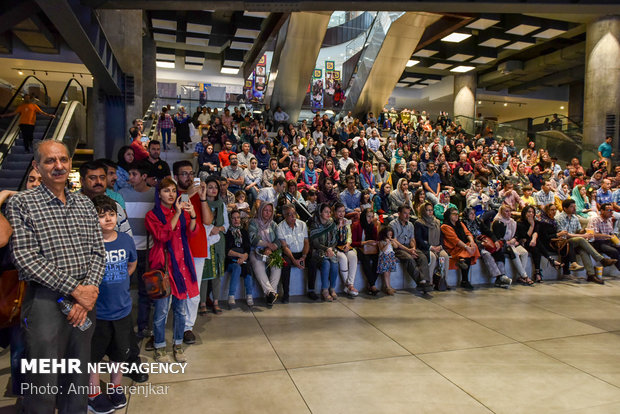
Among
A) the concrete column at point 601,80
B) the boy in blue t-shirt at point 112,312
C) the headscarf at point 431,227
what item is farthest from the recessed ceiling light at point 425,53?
the boy in blue t-shirt at point 112,312

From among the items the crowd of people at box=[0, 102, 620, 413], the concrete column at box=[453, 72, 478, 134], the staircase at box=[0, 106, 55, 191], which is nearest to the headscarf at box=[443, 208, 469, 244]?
the crowd of people at box=[0, 102, 620, 413]

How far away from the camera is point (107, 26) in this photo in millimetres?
12992

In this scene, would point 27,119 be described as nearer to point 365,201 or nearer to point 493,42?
point 365,201

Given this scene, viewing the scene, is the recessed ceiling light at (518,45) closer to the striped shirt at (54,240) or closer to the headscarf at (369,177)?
the headscarf at (369,177)

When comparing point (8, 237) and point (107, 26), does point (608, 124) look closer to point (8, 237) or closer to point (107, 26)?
point (107, 26)

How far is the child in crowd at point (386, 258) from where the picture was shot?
6.58 m

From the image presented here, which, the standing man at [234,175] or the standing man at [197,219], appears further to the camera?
the standing man at [234,175]

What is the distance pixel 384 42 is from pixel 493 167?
7.51m

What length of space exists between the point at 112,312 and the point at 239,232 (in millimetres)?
3038

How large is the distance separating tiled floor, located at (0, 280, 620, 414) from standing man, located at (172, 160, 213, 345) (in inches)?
11.8

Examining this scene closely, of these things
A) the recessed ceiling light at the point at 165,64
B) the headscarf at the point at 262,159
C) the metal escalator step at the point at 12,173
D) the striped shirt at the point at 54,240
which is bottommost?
the striped shirt at the point at 54,240

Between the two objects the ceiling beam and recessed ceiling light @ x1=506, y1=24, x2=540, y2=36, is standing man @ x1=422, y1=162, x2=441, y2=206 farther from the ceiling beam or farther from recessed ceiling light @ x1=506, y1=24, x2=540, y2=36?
recessed ceiling light @ x1=506, y1=24, x2=540, y2=36

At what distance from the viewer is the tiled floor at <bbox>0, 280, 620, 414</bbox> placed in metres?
3.21

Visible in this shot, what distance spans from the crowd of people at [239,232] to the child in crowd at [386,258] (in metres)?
0.02
